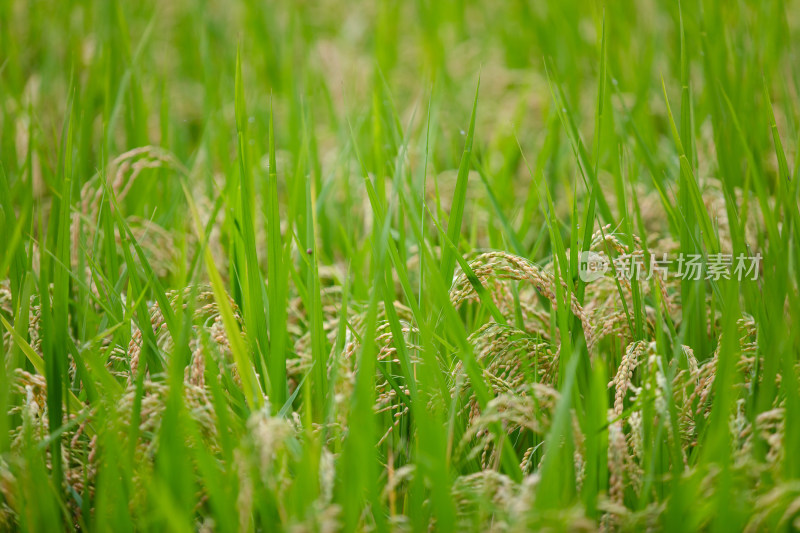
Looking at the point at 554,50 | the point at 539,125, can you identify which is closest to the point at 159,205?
the point at 539,125

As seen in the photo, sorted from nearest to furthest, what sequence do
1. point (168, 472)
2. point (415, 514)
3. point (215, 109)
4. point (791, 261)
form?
point (168, 472), point (415, 514), point (791, 261), point (215, 109)

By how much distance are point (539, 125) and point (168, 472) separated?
2.20m

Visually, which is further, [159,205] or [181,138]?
[181,138]

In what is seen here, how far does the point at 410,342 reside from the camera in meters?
1.42

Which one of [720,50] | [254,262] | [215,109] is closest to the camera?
[254,262]

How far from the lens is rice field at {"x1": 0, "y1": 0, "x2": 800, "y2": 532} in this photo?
95 cm

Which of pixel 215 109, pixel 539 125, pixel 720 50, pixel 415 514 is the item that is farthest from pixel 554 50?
pixel 415 514

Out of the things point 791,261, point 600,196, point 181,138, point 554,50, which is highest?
point 554,50

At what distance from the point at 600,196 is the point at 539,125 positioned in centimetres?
128

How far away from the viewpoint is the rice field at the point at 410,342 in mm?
946

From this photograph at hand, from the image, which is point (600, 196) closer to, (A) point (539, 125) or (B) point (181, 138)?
(A) point (539, 125)

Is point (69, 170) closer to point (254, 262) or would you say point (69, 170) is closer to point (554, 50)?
point (254, 262)

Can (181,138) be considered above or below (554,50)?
below

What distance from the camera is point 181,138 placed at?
2.44 meters
